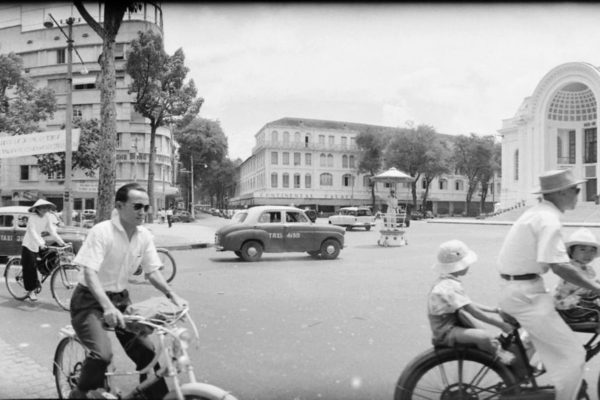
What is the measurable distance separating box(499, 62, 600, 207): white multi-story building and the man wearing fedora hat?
44616mm

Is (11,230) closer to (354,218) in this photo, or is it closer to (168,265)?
(168,265)

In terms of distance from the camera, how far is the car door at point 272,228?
527 inches

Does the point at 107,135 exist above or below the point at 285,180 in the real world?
above

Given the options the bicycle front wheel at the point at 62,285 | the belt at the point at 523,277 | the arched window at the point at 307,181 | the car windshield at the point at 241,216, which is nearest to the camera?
the belt at the point at 523,277

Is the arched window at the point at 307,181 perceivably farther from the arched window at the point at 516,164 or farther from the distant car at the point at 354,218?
the arched window at the point at 516,164

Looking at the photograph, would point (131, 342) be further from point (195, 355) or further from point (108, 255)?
point (195, 355)

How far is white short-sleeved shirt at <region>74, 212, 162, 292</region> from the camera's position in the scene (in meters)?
3.02

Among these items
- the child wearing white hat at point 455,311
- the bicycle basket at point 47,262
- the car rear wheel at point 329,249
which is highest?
the child wearing white hat at point 455,311

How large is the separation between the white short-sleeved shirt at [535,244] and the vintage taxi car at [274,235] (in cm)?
1040

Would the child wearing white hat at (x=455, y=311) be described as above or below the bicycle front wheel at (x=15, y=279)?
above

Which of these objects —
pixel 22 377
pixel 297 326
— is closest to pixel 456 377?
pixel 297 326

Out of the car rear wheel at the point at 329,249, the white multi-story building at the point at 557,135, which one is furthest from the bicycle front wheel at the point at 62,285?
the white multi-story building at the point at 557,135

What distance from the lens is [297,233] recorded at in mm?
13656

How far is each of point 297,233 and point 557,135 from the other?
1633 inches
